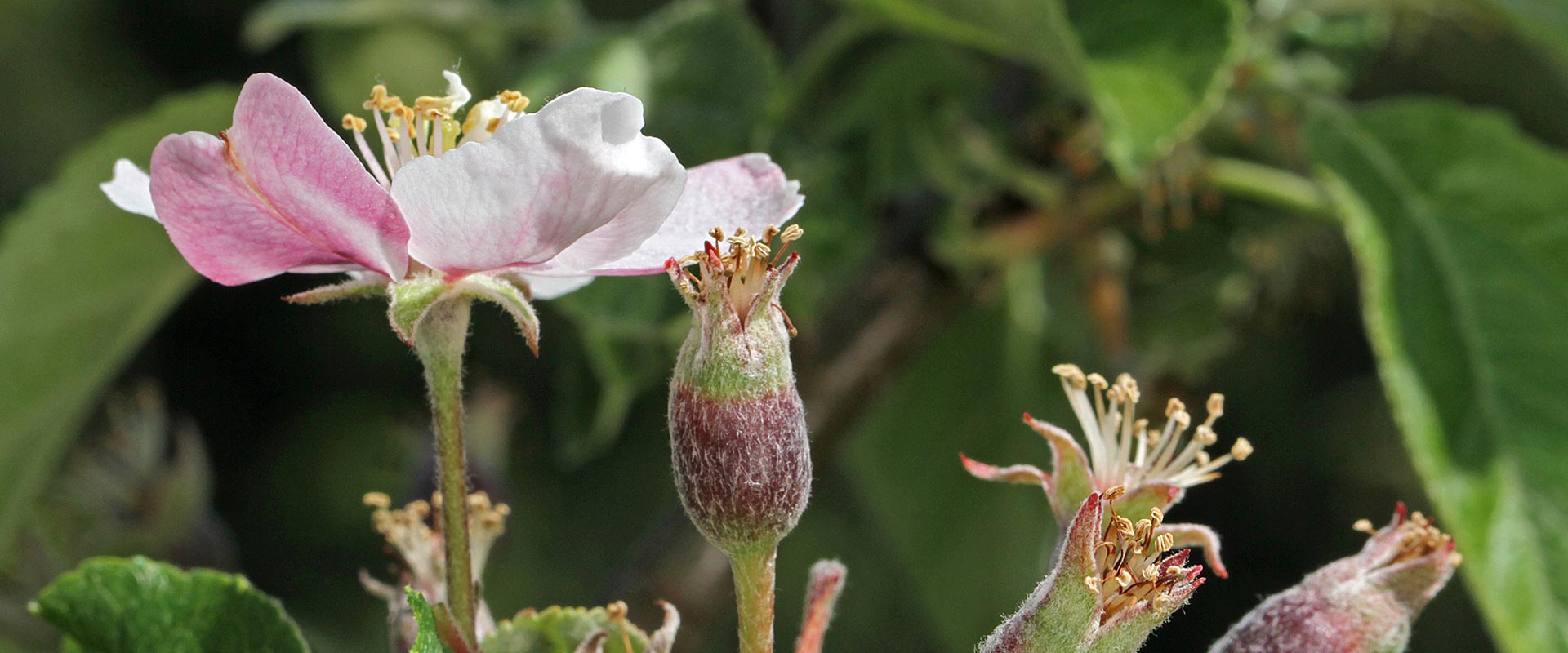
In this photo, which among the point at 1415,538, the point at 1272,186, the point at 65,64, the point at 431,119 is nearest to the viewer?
the point at 1415,538

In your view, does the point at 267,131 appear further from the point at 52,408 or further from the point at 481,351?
the point at 481,351

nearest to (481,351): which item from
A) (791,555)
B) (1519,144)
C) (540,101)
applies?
(791,555)

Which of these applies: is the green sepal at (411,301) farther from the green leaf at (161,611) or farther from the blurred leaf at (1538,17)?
the blurred leaf at (1538,17)

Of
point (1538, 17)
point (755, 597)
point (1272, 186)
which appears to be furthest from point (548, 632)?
point (1538, 17)

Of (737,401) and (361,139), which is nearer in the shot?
(737,401)

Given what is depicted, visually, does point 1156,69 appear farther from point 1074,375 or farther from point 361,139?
point 361,139

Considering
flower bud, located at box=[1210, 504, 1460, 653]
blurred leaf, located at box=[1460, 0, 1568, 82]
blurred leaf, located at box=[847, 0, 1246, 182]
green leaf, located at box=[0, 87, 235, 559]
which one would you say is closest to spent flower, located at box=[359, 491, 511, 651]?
flower bud, located at box=[1210, 504, 1460, 653]

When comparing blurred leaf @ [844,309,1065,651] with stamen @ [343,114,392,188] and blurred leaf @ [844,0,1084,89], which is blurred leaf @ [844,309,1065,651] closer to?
blurred leaf @ [844,0,1084,89]
